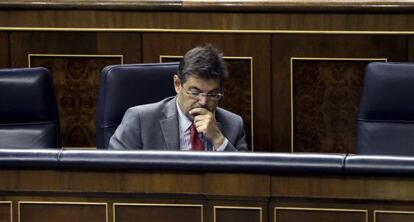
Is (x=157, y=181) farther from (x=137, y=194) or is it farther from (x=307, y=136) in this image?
(x=307, y=136)

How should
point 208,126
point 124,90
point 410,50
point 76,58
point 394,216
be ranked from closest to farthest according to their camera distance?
point 394,216, point 208,126, point 124,90, point 410,50, point 76,58

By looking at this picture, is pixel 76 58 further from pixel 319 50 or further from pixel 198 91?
pixel 198 91

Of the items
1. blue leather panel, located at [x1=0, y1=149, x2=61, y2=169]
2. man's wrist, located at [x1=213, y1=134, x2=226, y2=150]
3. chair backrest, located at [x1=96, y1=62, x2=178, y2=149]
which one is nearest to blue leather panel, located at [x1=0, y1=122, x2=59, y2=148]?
chair backrest, located at [x1=96, y1=62, x2=178, y2=149]

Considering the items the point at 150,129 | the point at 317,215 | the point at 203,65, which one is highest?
the point at 203,65

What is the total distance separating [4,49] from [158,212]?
1.21m

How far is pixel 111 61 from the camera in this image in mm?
2713

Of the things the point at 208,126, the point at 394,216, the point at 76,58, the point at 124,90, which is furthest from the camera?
the point at 76,58

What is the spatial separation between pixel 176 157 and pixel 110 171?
0.34 feet

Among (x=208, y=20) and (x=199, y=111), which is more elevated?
(x=208, y=20)

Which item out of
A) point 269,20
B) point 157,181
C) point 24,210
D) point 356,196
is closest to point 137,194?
point 157,181

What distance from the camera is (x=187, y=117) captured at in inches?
82.4

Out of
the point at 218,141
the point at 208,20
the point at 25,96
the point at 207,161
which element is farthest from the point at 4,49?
the point at 207,161

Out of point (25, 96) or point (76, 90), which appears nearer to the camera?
point (25, 96)

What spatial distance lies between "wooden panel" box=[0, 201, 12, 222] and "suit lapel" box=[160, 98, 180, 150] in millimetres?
462
